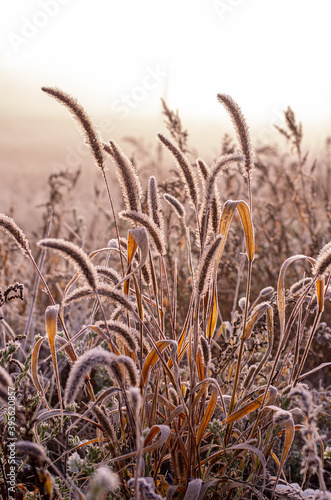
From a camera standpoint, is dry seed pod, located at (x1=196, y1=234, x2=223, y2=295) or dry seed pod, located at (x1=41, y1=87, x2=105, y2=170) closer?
dry seed pod, located at (x1=196, y1=234, x2=223, y2=295)

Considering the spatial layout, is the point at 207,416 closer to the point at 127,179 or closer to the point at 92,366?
the point at 92,366

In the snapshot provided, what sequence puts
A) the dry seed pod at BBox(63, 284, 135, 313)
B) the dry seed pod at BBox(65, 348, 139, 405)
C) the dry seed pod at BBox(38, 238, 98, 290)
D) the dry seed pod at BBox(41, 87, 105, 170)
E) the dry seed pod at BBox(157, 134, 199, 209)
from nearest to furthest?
the dry seed pod at BBox(65, 348, 139, 405)
the dry seed pod at BBox(38, 238, 98, 290)
the dry seed pod at BBox(63, 284, 135, 313)
the dry seed pod at BBox(41, 87, 105, 170)
the dry seed pod at BBox(157, 134, 199, 209)

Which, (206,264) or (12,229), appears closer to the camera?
(206,264)

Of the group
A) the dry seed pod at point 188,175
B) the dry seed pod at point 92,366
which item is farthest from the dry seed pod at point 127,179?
the dry seed pod at point 92,366

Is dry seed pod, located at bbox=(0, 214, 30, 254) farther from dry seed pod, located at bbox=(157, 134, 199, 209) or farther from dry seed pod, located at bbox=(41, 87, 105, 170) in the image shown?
dry seed pod, located at bbox=(157, 134, 199, 209)

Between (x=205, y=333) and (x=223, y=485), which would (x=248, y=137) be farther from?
(x=223, y=485)

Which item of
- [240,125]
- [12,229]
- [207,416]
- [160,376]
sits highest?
[240,125]

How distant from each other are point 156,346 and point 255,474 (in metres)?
0.59

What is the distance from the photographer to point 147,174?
6652 mm

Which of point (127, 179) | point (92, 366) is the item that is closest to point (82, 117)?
point (127, 179)

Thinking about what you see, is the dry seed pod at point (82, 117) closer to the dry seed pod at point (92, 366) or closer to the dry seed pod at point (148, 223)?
the dry seed pod at point (148, 223)

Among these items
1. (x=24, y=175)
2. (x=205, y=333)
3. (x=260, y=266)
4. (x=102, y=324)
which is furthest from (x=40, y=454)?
(x=24, y=175)

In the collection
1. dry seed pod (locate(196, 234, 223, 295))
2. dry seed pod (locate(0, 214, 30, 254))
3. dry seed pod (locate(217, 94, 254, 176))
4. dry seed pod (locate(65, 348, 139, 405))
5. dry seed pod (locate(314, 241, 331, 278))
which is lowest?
dry seed pod (locate(65, 348, 139, 405))

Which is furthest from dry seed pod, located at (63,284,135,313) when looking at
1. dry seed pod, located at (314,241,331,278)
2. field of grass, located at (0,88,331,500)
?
dry seed pod, located at (314,241,331,278)
